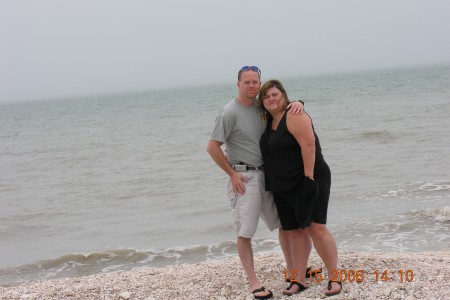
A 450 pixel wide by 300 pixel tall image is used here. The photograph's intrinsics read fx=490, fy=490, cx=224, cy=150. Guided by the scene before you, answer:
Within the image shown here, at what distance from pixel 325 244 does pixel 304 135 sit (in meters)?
1.06

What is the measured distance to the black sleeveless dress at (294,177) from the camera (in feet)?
14.2

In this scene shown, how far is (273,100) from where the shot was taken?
4.40 meters

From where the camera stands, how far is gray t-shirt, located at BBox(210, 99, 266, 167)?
4.51 meters

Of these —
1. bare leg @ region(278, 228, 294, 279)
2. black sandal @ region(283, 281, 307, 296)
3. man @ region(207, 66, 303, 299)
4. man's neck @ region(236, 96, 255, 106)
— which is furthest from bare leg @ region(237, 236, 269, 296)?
man's neck @ region(236, 96, 255, 106)

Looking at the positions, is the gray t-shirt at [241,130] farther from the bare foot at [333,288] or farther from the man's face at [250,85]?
the bare foot at [333,288]

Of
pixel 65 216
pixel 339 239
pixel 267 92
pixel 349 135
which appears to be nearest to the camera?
pixel 267 92

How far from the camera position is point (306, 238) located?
4.69 meters

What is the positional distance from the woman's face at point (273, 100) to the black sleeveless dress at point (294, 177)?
12 centimetres

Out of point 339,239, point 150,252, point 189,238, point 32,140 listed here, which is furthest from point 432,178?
point 32,140

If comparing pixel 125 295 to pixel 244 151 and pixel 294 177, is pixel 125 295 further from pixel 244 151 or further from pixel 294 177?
pixel 294 177

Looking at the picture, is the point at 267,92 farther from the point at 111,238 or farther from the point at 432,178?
the point at 432,178

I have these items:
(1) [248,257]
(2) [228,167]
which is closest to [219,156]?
(2) [228,167]

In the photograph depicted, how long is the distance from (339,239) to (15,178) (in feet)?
40.3
